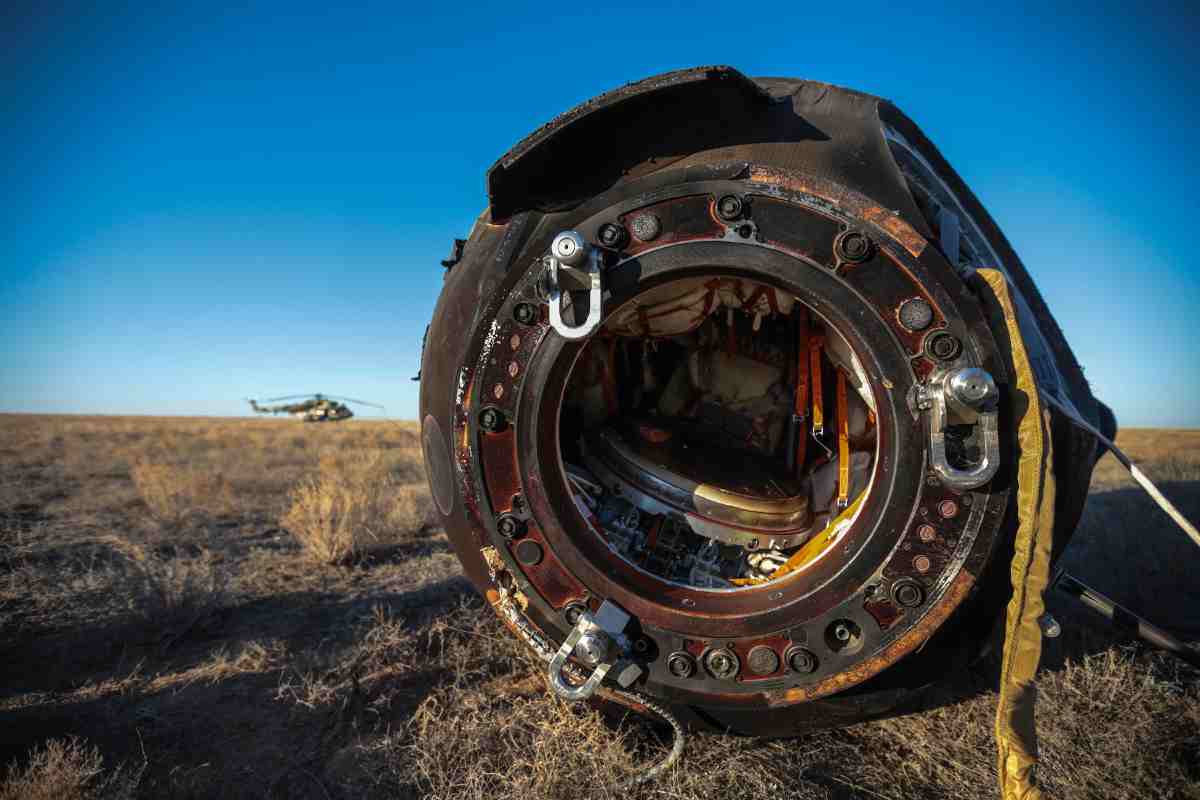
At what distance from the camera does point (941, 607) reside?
1.56m

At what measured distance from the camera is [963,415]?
1522mm

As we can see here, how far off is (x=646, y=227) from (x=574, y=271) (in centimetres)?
26

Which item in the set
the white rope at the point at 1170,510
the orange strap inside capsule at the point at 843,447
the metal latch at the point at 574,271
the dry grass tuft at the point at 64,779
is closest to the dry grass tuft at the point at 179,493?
the dry grass tuft at the point at 64,779

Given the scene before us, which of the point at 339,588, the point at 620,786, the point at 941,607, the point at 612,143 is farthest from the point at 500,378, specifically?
the point at 339,588

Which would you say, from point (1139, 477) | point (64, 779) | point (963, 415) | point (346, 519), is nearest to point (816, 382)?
point (963, 415)

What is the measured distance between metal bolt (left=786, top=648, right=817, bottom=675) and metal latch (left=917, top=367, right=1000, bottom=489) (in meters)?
0.61

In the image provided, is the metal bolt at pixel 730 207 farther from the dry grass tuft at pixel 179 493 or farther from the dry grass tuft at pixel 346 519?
the dry grass tuft at pixel 179 493

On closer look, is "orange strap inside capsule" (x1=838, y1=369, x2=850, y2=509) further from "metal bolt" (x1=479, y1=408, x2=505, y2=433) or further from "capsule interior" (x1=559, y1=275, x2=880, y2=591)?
"metal bolt" (x1=479, y1=408, x2=505, y2=433)

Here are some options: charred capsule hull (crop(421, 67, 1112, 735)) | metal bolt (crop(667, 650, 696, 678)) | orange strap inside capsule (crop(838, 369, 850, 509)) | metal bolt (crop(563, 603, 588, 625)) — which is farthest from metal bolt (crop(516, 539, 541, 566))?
orange strap inside capsule (crop(838, 369, 850, 509))

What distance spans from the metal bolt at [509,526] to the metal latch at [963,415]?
3.98 feet

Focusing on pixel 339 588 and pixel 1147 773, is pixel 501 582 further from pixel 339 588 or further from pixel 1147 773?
pixel 339 588

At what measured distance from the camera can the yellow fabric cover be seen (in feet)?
4.69

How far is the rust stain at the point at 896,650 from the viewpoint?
1.56 metres

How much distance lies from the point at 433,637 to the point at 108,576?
240 cm
